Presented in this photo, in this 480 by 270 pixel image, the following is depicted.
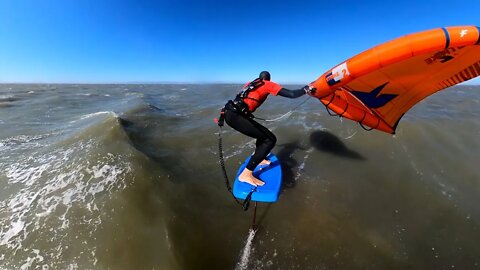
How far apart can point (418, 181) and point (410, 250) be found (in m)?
3.09

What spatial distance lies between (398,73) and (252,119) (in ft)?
12.6

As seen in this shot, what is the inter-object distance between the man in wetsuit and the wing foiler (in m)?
1.14

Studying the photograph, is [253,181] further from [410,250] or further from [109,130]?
[109,130]

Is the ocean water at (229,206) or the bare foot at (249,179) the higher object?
the bare foot at (249,179)

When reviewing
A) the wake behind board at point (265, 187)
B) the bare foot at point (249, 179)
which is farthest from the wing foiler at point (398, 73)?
the bare foot at point (249, 179)

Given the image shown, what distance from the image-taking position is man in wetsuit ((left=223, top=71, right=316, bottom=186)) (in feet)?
18.4

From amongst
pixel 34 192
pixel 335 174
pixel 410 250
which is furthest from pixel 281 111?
pixel 34 192

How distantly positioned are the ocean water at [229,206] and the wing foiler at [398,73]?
1.97 metres

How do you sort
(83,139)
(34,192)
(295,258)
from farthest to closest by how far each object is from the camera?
(83,139) < (34,192) < (295,258)

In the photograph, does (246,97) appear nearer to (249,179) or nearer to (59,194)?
(249,179)

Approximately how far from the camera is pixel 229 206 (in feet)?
19.0

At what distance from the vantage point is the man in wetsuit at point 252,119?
5.60 meters

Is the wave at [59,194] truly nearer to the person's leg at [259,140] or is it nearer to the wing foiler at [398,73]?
the person's leg at [259,140]

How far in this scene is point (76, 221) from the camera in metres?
4.95
